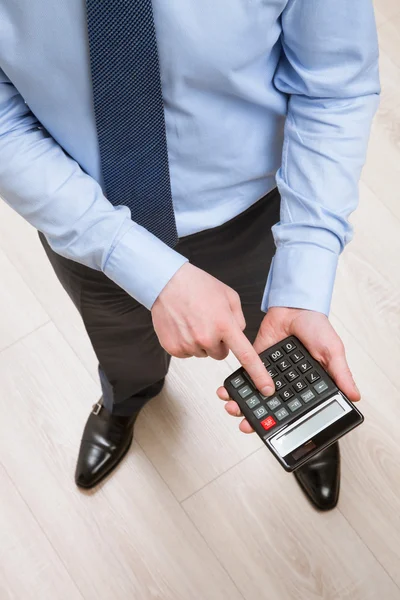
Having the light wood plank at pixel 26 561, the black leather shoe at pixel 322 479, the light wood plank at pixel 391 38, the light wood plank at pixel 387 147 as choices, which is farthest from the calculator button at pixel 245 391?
the light wood plank at pixel 391 38

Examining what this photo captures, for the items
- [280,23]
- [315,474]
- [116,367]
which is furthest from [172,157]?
[315,474]

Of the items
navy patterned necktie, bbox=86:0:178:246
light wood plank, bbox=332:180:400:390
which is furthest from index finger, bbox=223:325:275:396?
light wood plank, bbox=332:180:400:390

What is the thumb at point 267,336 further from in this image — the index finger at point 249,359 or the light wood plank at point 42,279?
the light wood plank at point 42,279

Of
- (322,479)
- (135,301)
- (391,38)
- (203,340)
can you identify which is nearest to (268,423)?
(203,340)

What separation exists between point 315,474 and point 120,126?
0.77 meters

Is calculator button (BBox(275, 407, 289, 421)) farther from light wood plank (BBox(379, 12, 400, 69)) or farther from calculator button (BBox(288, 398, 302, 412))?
light wood plank (BBox(379, 12, 400, 69))

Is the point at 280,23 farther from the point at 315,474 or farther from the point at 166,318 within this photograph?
the point at 315,474

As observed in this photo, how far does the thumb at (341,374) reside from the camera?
0.67 metres

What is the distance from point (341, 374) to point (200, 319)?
0.53 ft

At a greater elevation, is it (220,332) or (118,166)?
(118,166)

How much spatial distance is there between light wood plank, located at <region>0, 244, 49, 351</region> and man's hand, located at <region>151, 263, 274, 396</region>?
0.74 m

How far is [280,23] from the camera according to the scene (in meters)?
0.60

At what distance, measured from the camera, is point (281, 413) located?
0.69m

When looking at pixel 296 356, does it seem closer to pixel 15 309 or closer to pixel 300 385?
pixel 300 385
